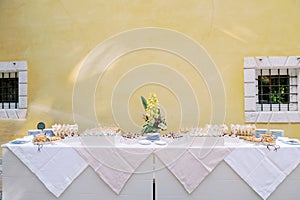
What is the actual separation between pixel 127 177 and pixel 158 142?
0.48m

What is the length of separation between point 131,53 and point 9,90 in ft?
6.61

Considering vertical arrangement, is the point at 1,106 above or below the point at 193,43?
below

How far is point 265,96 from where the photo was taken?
3.37 m

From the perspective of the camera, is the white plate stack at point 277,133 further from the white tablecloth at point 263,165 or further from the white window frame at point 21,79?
the white window frame at point 21,79

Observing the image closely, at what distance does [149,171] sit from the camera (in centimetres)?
230

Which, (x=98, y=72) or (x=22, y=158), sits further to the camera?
(x=98, y=72)

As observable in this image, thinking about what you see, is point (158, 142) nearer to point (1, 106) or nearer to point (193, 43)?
point (193, 43)

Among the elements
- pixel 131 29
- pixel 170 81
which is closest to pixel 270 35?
pixel 170 81

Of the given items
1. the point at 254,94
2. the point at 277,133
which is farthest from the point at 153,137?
the point at 254,94

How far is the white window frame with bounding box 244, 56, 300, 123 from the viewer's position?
322 centimetres

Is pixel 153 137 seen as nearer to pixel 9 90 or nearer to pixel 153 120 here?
pixel 153 120

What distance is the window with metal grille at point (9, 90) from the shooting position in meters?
3.62

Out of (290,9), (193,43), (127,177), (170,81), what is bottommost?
(127,177)

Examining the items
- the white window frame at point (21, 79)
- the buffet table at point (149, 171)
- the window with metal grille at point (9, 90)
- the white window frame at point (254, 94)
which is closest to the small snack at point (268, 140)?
the buffet table at point (149, 171)
